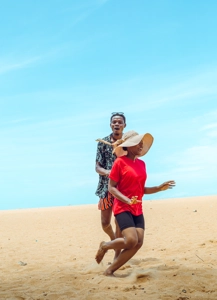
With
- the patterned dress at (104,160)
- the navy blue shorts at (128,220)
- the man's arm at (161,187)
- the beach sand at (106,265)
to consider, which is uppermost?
the patterned dress at (104,160)

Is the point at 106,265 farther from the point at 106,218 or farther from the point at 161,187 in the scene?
the point at 161,187

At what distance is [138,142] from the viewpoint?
5922 mm

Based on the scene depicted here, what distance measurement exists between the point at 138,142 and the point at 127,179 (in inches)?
21.1

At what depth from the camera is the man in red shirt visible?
581 centimetres

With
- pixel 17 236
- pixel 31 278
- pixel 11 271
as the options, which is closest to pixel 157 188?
pixel 31 278

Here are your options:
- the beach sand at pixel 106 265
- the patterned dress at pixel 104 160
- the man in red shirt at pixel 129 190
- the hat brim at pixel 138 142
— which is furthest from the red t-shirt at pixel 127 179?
the beach sand at pixel 106 265

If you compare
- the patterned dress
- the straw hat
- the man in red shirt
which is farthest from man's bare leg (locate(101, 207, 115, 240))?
the straw hat

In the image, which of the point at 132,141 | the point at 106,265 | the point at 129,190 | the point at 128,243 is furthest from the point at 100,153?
the point at 106,265

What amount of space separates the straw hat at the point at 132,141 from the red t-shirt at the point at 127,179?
7.5 inches

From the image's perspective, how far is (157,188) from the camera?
6102 mm

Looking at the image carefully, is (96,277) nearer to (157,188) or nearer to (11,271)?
(157,188)

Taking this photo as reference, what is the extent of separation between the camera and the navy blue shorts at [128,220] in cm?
584

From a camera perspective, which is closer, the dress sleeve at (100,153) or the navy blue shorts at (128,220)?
the navy blue shorts at (128,220)

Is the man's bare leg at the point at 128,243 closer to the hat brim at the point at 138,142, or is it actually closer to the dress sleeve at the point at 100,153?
the hat brim at the point at 138,142
